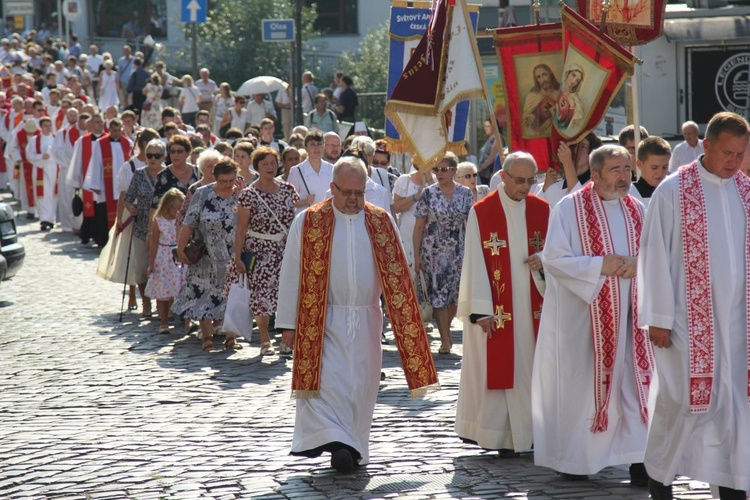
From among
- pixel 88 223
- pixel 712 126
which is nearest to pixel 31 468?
pixel 712 126

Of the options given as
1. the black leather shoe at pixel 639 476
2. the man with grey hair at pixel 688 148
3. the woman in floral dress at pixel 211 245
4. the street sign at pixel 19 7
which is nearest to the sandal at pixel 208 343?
the woman in floral dress at pixel 211 245

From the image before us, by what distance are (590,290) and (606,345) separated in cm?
33

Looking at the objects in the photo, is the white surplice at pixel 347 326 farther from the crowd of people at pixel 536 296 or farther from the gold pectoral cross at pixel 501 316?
the gold pectoral cross at pixel 501 316

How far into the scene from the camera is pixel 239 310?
1223 cm

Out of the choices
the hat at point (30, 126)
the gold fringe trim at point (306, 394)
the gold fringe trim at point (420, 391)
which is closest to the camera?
the gold fringe trim at point (306, 394)

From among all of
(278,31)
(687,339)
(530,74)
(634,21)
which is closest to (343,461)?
(687,339)

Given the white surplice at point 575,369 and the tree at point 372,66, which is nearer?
the white surplice at point 575,369

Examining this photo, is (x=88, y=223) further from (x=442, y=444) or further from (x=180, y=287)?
(x=442, y=444)

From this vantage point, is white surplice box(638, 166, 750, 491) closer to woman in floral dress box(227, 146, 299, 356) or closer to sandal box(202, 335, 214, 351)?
woman in floral dress box(227, 146, 299, 356)

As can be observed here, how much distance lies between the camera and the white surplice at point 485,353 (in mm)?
8406

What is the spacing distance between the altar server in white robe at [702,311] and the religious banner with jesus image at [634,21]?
335cm

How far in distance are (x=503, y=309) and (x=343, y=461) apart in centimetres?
135

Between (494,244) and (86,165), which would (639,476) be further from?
(86,165)

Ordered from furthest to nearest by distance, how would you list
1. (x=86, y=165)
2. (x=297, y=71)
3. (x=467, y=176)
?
1. (x=297, y=71)
2. (x=86, y=165)
3. (x=467, y=176)
